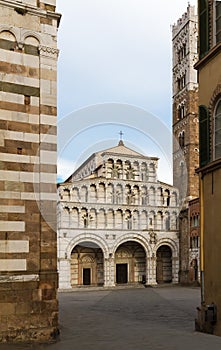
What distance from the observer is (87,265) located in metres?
41.3

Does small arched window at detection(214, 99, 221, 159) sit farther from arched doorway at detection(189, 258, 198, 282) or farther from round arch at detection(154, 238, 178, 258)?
round arch at detection(154, 238, 178, 258)

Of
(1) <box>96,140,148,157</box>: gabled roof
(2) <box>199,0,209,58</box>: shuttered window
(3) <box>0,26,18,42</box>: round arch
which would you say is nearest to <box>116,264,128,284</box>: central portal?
(1) <box>96,140,148,157</box>: gabled roof

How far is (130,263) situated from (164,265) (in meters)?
3.11

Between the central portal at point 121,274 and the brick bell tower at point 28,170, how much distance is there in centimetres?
3078

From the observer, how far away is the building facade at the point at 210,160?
38.2ft

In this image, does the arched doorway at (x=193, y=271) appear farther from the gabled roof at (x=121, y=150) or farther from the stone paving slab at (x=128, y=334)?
the stone paving slab at (x=128, y=334)

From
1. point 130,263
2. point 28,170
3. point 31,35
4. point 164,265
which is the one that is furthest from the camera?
point 164,265

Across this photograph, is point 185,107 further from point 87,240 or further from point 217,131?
point 217,131

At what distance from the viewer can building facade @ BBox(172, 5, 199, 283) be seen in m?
42.7

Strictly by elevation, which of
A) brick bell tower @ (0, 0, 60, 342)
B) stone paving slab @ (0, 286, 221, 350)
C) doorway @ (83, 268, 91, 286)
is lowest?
doorway @ (83, 268, 91, 286)

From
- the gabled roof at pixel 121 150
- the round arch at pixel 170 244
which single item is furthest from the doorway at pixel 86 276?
the gabled roof at pixel 121 150

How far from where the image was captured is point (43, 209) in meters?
11.8

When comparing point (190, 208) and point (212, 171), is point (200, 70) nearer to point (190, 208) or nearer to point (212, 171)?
point (212, 171)

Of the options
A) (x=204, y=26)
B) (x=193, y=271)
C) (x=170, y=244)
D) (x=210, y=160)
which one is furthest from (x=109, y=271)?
(x=204, y=26)
